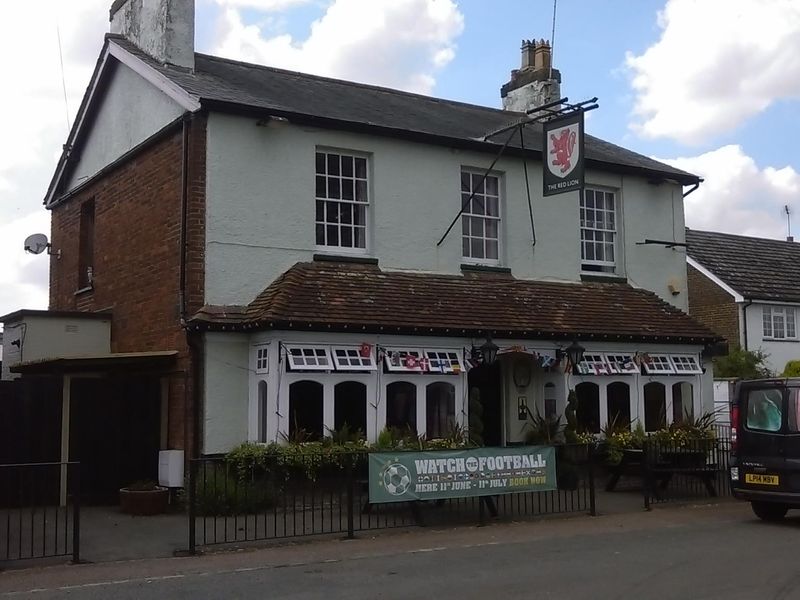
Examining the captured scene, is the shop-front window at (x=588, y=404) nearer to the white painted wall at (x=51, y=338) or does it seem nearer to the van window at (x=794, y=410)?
the van window at (x=794, y=410)

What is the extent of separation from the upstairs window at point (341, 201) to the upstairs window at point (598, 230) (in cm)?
511

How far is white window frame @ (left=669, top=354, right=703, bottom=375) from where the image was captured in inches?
706

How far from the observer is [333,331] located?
1433 centimetres

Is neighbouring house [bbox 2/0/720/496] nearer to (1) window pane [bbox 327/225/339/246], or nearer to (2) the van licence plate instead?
(1) window pane [bbox 327/225/339/246]

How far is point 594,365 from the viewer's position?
1697 cm

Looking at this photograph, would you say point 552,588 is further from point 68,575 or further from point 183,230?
point 183,230

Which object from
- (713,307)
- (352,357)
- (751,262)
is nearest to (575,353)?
(352,357)

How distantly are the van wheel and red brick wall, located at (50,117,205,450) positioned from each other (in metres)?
8.34

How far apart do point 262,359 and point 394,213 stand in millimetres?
3833

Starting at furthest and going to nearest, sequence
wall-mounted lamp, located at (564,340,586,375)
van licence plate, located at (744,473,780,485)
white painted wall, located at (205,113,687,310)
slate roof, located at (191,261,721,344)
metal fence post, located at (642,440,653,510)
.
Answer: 1. wall-mounted lamp, located at (564,340,586,375)
2. white painted wall, located at (205,113,687,310)
3. slate roof, located at (191,261,721,344)
4. metal fence post, located at (642,440,653,510)
5. van licence plate, located at (744,473,780,485)

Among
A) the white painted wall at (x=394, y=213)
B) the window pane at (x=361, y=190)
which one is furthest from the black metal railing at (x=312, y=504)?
the window pane at (x=361, y=190)

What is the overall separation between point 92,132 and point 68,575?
473 inches

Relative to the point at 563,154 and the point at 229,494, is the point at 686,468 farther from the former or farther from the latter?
the point at 229,494

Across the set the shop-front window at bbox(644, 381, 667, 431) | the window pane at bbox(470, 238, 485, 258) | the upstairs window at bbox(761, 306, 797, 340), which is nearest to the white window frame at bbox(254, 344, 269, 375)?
the window pane at bbox(470, 238, 485, 258)
